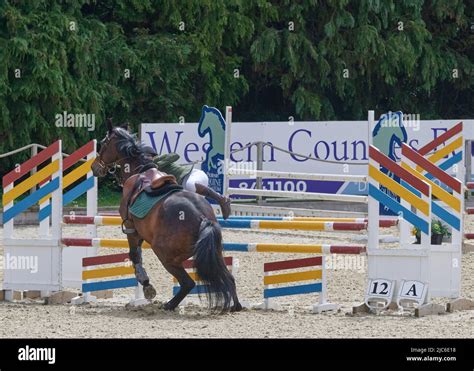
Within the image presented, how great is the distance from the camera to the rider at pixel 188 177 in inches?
391

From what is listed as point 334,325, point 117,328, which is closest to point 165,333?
point 117,328

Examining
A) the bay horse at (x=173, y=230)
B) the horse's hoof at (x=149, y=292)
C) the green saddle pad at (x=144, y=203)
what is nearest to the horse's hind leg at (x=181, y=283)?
the bay horse at (x=173, y=230)

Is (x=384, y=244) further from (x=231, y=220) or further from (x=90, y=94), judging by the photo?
(x=90, y=94)

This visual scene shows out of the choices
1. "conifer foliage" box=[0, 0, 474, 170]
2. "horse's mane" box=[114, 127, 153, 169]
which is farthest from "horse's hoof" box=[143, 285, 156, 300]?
"conifer foliage" box=[0, 0, 474, 170]

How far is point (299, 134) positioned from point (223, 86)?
4.93 metres

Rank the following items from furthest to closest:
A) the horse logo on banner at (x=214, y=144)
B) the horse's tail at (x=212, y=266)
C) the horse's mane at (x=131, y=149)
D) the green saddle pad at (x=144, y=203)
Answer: the horse logo on banner at (x=214, y=144)
the horse's mane at (x=131, y=149)
the green saddle pad at (x=144, y=203)
the horse's tail at (x=212, y=266)

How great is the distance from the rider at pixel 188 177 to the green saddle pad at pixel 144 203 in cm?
41

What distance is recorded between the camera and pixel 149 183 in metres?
9.94

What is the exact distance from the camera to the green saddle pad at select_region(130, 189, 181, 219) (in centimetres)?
974

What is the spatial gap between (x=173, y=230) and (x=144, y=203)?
424 mm

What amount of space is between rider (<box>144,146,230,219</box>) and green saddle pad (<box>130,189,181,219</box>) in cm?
41

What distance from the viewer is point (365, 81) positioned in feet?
83.5

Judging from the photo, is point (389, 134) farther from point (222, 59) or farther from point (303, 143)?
point (222, 59)

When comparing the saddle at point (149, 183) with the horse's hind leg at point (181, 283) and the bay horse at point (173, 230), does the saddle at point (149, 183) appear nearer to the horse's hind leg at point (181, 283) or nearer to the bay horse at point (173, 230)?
the bay horse at point (173, 230)
